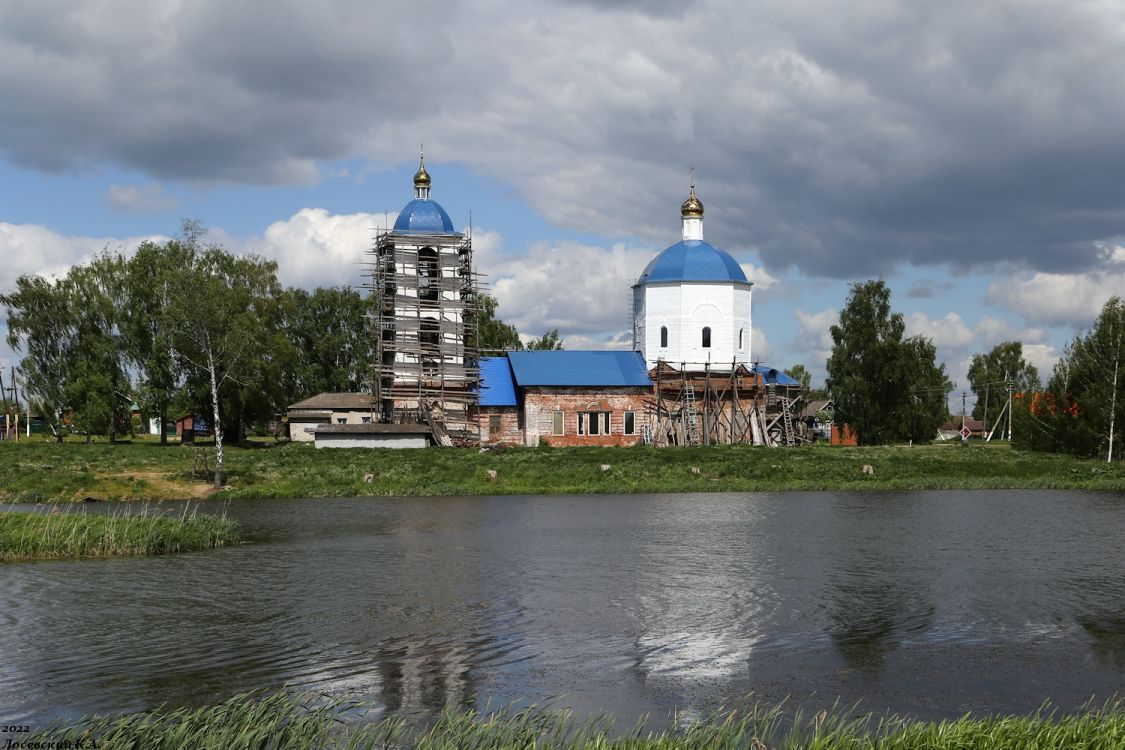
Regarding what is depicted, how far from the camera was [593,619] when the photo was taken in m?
17.6

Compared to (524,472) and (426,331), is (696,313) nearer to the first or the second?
(426,331)

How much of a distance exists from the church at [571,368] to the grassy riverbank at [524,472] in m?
8.04

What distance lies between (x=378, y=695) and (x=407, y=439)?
41.7m

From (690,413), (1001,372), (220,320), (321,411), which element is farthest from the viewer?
(1001,372)

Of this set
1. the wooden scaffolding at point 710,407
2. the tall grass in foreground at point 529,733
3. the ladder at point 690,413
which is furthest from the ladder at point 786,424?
the tall grass in foreground at point 529,733

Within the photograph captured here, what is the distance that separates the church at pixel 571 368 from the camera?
6153cm

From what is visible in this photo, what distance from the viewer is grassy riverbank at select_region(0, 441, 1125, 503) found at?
4197 centimetres

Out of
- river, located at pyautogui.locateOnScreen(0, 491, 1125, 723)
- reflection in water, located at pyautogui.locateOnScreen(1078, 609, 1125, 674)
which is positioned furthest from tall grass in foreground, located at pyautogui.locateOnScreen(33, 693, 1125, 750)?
reflection in water, located at pyautogui.locateOnScreen(1078, 609, 1125, 674)

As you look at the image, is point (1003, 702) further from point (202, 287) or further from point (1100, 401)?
point (1100, 401)

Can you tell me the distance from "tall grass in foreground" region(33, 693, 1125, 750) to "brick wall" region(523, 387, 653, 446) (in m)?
49.5

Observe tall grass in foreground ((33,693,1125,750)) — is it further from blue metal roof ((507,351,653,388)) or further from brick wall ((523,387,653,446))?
blue metal roof ((507,351,653,388))

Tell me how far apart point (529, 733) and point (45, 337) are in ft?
215

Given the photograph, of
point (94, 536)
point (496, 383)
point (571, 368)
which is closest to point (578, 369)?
point (571, 368)

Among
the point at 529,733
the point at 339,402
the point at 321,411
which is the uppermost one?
the point at 339,402
